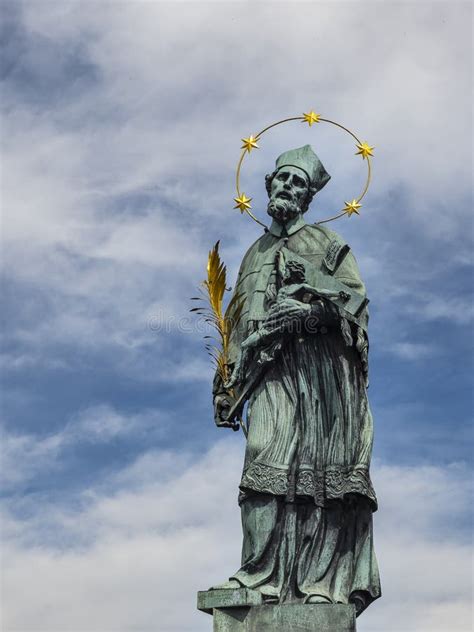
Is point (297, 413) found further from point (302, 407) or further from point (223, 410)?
point (223, 410)

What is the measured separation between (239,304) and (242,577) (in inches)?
124

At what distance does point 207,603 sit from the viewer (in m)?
11.5

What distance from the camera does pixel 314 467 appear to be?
12125 millimetres

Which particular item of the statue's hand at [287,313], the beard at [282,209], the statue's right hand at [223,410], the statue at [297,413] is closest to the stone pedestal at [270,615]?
the statue at [297,413]

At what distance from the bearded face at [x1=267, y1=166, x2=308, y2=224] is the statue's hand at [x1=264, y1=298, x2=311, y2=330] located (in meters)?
1.18

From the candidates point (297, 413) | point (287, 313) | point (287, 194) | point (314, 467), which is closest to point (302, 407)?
point (297, 413)

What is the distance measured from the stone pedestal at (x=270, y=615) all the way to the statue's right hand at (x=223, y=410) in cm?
212

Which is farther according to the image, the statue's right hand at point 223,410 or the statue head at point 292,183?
the statue head at point 292,183

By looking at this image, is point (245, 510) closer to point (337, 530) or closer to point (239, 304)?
point (337, 530)

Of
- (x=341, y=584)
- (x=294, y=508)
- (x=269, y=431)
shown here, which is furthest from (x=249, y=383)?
(x=341, y=584)

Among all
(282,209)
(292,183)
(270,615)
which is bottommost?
(270,615)

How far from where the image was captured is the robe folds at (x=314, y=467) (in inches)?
465

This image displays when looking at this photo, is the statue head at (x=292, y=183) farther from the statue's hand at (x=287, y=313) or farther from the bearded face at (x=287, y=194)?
the statue's hand at (x=287, y=313)

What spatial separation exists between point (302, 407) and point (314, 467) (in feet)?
2.17
